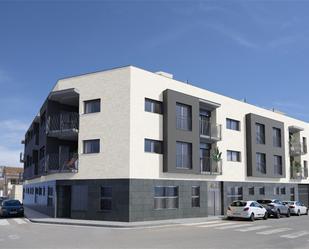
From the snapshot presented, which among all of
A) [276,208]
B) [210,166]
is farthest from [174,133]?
[276,208]

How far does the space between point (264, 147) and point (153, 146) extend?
51.2ft

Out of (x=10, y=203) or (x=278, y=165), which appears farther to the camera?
(x=278, y=165)

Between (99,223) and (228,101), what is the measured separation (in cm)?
1699

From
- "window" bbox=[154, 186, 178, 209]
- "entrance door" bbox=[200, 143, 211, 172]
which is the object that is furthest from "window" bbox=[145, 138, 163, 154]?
"entrance door" bbox=[200, 143, 211, 172]

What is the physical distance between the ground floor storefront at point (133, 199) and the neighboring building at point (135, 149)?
63 mm

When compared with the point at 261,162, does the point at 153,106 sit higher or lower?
higher

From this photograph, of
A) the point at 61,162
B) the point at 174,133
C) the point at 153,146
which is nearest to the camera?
the point at 153,146

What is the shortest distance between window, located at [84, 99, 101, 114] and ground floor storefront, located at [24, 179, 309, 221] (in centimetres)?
471

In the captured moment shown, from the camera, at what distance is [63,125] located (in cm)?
2842

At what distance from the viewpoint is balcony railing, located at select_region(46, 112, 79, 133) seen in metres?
27.8

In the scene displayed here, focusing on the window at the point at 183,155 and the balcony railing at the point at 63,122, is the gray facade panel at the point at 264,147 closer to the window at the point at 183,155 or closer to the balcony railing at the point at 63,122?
the window at the point at 183,155

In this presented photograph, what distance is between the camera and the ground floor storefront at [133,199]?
24.8m

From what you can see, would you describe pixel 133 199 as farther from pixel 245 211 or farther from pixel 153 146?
pixel 245 211

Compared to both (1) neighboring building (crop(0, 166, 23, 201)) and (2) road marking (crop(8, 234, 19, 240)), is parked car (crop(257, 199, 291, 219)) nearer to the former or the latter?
(2) road marking (crop(8, 234, 19, 240))
